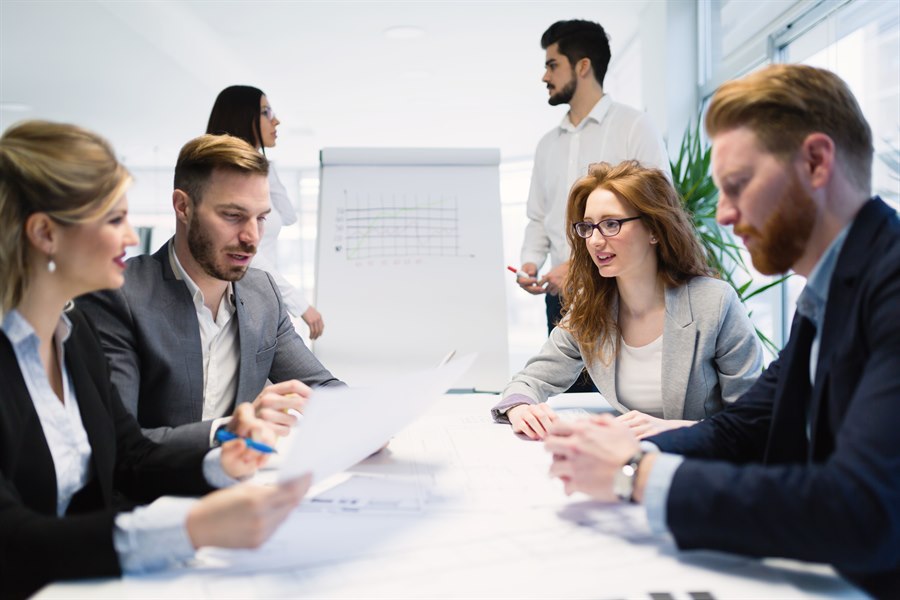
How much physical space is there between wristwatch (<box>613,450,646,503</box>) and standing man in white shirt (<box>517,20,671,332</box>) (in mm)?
2010

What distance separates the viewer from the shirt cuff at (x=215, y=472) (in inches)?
40.7

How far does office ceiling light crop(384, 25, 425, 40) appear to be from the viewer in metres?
4.89

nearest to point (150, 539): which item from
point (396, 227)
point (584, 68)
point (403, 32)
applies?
point (396, 227)

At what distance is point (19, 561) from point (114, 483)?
36cm

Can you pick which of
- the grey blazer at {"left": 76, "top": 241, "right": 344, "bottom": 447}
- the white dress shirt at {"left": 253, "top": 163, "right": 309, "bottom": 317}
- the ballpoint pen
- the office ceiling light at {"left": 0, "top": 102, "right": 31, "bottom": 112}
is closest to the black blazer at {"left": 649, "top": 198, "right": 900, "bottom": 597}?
the ballpoint pen

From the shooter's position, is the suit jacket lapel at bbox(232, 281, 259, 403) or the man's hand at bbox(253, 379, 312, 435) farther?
the suit jacket lapel at bbox(232, 281, 259, 403)

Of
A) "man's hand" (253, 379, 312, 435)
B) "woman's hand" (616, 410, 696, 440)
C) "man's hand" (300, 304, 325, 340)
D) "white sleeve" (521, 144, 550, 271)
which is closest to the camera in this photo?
"man's hand" (253, 379, 312, 435)

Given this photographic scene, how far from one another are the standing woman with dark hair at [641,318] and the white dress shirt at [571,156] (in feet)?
3.69

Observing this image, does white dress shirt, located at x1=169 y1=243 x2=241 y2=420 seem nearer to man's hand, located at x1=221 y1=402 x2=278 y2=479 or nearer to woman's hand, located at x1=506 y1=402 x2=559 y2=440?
man's hand, located at x1=221 y1=402 x2=278 y2=479

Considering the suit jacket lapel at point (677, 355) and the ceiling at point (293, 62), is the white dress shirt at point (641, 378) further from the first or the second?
the ceiling at point (293, 62)

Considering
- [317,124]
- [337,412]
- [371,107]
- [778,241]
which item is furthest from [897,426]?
[317,124]

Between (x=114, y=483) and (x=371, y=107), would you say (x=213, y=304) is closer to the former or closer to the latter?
(x=114, y=483)

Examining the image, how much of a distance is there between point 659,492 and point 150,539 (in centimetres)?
58

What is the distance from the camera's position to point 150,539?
29.0 inches
